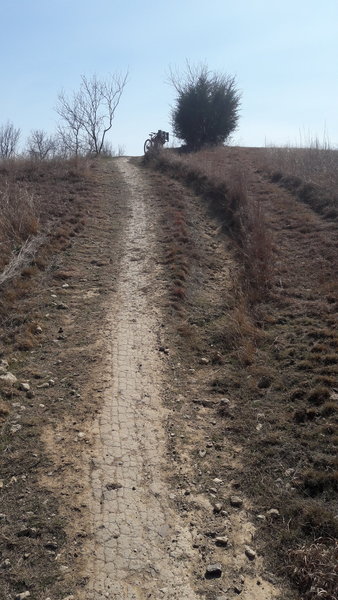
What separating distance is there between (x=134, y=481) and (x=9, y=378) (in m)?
2.05

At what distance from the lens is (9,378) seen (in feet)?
18.5

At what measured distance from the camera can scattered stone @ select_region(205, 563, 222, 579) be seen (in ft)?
11.5

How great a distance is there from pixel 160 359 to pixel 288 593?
3237mm

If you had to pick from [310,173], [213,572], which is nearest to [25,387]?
[213,572]

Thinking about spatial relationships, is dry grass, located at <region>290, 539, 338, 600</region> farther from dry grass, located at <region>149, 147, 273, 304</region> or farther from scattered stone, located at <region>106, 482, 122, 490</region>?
dry grass, located at <region>149, 147, 273, 304</region>

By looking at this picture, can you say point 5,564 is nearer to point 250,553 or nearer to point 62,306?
point 250,553

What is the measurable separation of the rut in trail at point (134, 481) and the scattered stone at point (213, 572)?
13cm

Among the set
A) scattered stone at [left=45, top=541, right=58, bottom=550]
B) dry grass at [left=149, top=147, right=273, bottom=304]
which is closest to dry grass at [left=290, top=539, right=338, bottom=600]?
scattered stone at [left=45, top=541, right=58, bottom=550]

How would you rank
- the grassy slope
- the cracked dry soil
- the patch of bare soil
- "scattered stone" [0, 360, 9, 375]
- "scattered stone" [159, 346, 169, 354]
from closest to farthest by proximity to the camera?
the cracked dry soil → the patch of bare soil → the grassy slope → "scattered stone" [0, 360, 9, 375] → "scattered stone" [159, 346, 169, 354]

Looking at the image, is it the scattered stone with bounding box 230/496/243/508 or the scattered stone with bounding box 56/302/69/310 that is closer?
the scattered stone with bounding box 230/496/243/508

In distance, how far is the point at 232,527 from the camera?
390 centimetres

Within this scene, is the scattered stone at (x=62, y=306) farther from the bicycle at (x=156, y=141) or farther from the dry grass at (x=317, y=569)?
the bicycle at (x=156, y=141)

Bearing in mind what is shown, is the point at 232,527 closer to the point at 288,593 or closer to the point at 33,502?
the point at 288,593

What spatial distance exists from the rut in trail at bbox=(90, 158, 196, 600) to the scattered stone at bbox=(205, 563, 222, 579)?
0.13 meters
